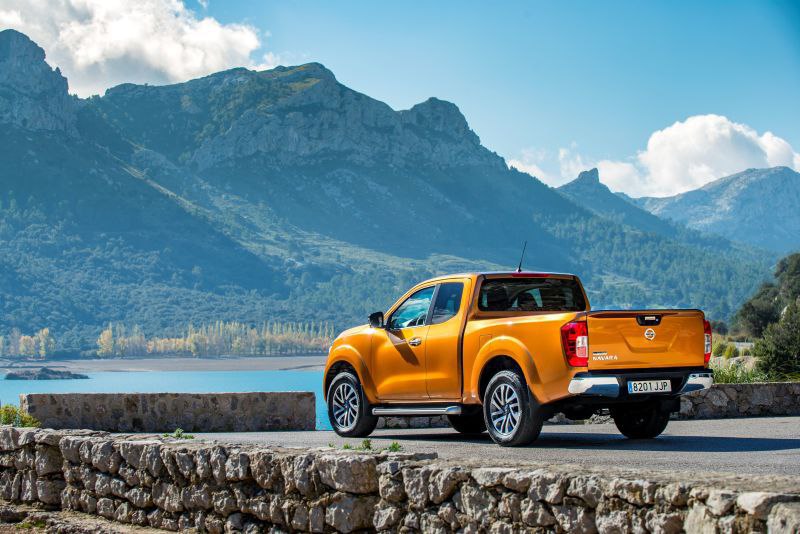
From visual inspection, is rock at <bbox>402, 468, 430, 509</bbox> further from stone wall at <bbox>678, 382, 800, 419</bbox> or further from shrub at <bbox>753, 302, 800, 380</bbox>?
shrub at <bbox>753, 302, 800, 380</bbox>

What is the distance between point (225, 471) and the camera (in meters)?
8.48

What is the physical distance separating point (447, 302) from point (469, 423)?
2.16 m

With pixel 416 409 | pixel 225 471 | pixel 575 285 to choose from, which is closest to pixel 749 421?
pixel 575 285

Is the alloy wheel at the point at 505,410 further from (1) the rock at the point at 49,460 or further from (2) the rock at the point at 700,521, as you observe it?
(2) the rock at the point at 700,521

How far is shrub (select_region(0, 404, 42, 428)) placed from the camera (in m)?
14.6

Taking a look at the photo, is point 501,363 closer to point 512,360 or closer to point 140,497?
point 512,360

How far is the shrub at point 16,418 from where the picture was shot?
14602 millimetres

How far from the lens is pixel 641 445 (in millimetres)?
11609

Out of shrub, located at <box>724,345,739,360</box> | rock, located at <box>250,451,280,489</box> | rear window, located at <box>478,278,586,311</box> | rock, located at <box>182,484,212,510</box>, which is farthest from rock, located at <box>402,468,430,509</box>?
shrub, located at <box>724,345,739,360</box>

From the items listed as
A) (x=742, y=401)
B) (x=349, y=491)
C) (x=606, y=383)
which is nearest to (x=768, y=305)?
(x=742, y=401)

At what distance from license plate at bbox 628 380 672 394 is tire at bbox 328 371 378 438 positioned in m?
3.60

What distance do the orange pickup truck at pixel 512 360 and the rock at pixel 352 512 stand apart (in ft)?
11.9

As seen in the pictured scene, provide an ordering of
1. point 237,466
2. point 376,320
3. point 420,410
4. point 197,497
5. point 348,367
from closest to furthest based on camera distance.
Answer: point 237,466 < point 197,497 < point 420,410 < point 376,320 < point 348,367

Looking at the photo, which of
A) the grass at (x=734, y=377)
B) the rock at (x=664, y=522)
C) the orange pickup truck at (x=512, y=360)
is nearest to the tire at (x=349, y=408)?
the orange pickup truck at (x=512, y=360)
